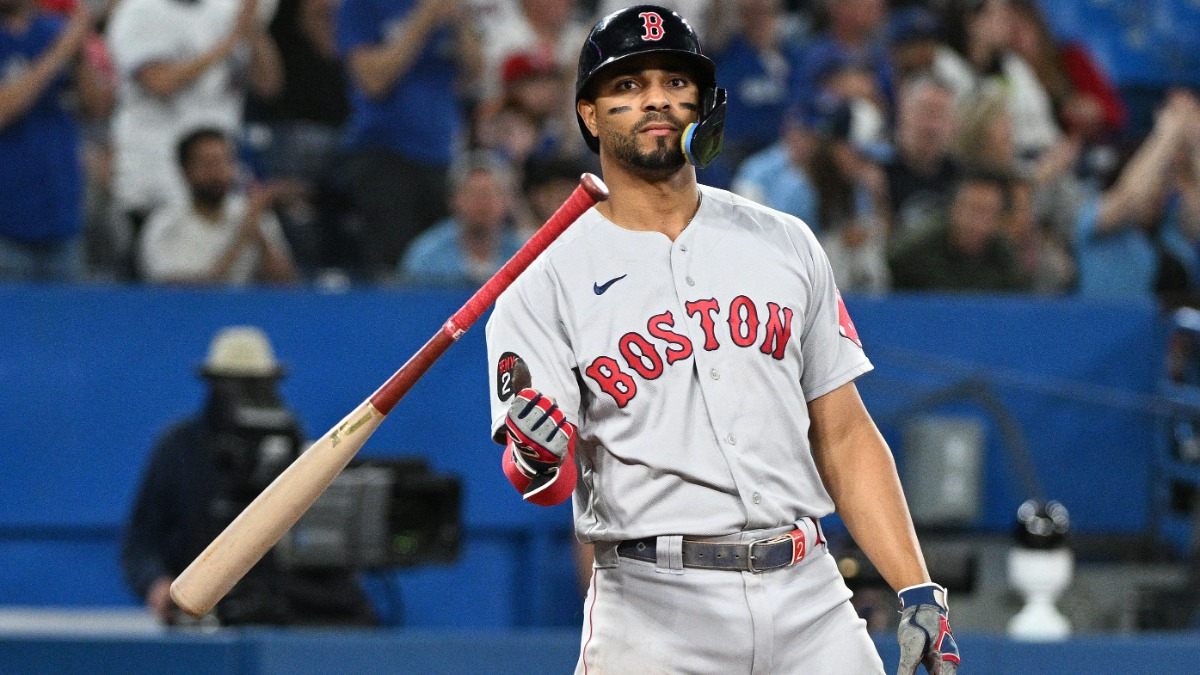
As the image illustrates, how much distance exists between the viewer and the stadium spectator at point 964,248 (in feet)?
22.4

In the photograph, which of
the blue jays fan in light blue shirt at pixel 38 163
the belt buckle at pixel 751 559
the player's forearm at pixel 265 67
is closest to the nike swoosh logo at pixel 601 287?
the belt buckle at pixel 751 559

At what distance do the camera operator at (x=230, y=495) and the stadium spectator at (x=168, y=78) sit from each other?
2.79 ft

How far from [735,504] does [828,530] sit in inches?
A: 141

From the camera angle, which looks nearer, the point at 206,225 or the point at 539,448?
the point at 539,448

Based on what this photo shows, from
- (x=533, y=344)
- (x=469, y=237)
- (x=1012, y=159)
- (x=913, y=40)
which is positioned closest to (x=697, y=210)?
(x=533, y=344)

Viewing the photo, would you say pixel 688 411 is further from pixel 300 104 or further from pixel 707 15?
pixel 707 15

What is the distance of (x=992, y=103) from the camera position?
736 cm

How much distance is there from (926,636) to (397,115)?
445cm

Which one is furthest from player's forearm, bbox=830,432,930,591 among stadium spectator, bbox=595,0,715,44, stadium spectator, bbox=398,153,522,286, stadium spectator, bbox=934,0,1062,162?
stadium spectator, bbox=934,0,1062,162

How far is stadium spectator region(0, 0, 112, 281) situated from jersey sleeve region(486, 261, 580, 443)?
3.89 metres

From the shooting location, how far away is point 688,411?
9.29ft

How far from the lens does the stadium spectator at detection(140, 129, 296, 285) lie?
6477 millimetres

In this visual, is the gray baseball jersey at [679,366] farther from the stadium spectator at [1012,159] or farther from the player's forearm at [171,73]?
the stadium spectator at [1012,159]

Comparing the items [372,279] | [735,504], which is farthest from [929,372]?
[735,504]
